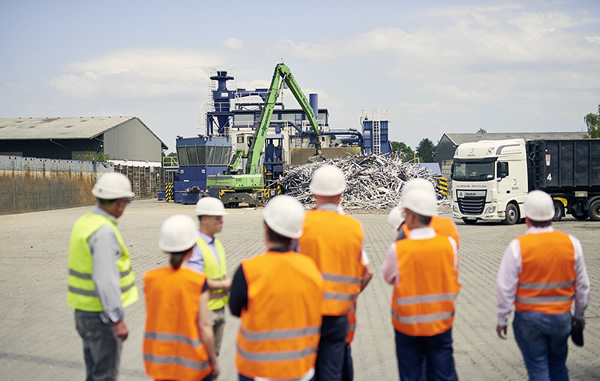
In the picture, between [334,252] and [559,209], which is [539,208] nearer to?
[334,252]

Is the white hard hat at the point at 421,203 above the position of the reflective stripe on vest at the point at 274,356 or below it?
above

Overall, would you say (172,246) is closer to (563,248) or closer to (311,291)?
(311,291)

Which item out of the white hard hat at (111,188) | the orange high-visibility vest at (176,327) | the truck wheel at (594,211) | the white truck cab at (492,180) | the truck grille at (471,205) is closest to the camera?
the orange high-visibility vest at (176,327)

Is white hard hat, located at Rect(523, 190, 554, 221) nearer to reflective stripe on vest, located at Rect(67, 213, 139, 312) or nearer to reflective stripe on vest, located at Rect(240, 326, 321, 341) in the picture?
reflective stripe on vest, located at Rect(240, 326, 321, 341)

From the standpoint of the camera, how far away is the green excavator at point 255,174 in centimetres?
3556

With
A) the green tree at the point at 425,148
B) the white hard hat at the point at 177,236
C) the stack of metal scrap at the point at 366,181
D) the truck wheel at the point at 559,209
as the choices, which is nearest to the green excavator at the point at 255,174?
the stack of metal scrap at the point at 366,181

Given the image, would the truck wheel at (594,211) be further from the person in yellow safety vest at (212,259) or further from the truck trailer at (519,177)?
the person in yellow safety vest at (212,259)

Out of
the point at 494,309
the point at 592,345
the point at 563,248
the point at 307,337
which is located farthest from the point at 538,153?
the point at 307,337

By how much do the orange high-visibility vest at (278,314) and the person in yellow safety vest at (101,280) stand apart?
48.8 inches

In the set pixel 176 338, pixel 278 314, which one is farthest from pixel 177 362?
pixel 278 314

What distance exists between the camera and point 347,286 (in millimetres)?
4238

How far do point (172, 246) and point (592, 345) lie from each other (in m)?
5.38

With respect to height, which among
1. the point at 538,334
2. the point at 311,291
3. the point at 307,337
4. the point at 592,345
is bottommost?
the point at 592,345

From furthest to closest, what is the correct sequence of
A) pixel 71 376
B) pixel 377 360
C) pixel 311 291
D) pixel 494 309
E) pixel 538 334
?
pixel 494 309 → pixel 377 360 → pixel 71 376 → pixel 538 334 → pixel 311 291
